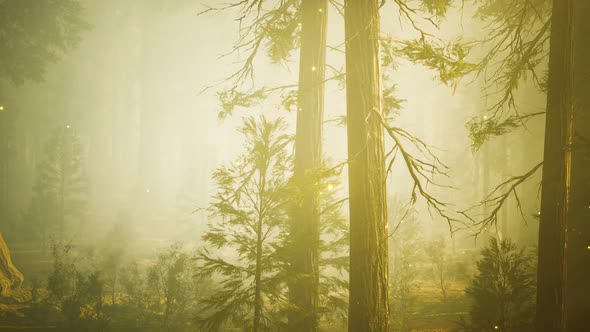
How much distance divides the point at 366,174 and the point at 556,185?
3.44 metres

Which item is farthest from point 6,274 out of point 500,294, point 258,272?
point 500,294

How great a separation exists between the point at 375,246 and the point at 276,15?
5029 mm

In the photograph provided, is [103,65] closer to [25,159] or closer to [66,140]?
[25,159]

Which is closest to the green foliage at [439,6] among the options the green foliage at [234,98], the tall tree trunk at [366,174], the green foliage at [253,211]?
the tall tree trunk at [366,174]

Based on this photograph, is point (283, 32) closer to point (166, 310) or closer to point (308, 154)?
point (308, 154)

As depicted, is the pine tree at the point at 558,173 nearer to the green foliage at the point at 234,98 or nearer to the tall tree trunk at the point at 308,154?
the tall tree trunk at the point at 308,154

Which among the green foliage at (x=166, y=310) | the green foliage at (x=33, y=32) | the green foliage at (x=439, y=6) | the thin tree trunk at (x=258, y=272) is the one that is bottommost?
the green foliage at (x=166, y=310)

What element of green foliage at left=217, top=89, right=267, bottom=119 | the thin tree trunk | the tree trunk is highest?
green foliage at left=217, top=89, right=267, bottom=119

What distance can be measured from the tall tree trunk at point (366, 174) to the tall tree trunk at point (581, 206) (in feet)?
22.3

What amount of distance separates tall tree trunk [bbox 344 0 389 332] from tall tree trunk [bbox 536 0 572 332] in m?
3.05

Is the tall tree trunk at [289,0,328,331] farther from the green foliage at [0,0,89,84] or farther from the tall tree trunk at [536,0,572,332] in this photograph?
the green foliage at [0,0,89,84]

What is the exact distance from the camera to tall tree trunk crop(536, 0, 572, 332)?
430cm

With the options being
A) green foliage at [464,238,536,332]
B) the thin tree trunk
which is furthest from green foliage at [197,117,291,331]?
green foliage at [464,238,536,332]

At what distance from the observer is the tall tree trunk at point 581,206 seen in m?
6.87
